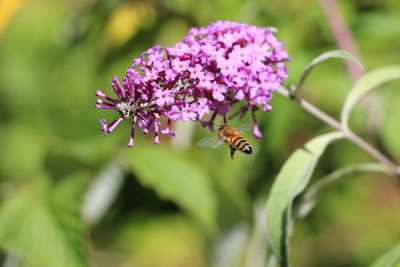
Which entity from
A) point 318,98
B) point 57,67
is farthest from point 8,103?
point 318,98

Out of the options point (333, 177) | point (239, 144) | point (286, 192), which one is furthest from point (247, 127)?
point (333, 177)

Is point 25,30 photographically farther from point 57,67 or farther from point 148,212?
point 148,212

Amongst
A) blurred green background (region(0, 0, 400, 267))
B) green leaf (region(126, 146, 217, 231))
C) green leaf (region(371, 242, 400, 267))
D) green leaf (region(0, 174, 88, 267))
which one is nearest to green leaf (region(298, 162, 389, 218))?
blurred green background (region(0, 0, 400, 267))

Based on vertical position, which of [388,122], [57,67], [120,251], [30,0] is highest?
[30,0]

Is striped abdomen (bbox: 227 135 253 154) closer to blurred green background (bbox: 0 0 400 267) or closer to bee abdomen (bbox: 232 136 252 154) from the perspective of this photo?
bee abdomen (bbox: 232 136 252 154)

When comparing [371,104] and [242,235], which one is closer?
[371,104]

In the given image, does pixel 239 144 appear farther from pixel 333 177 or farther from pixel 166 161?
pixel 166 161

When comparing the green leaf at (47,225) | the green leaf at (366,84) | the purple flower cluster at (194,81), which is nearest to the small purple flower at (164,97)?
the purple flower cluster at (194,81)

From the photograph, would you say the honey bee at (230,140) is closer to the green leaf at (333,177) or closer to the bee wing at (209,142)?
the bee wing at (209,142)
